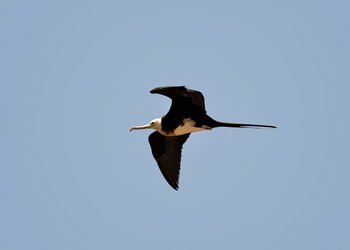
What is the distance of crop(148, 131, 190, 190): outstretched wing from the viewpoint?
26.4 feet

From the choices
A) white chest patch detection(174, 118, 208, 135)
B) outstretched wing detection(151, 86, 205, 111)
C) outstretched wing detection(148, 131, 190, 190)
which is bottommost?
outstretched wing detection(148, 131, 190, 190)

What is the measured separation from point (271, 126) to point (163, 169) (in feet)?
6.45

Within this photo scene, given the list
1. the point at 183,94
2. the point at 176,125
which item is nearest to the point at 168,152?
the point at 176,125

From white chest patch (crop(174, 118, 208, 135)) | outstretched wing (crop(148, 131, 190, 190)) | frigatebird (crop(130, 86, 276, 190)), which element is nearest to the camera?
frigatebird (crop(130, 86, 276, 190))

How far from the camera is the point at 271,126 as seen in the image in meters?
6.92

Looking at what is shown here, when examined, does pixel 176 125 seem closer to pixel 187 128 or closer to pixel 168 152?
pixel 187 128

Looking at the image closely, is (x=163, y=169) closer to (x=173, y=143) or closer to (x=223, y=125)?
(x=173, y=143)

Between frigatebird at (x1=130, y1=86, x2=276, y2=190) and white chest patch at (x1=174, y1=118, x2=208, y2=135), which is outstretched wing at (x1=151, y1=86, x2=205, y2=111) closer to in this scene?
frigatebird at (x1=130, y1=86, x2=276, y2=190)

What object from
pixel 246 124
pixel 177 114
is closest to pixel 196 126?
pixel 177 114

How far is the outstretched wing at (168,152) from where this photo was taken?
805 centimetres

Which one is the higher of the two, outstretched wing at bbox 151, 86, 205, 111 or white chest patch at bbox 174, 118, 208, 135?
outstretched wing at bbox 151, 86, 205, 111

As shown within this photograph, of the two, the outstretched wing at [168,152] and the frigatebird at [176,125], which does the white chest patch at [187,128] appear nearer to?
the frigatebird at [176,125]

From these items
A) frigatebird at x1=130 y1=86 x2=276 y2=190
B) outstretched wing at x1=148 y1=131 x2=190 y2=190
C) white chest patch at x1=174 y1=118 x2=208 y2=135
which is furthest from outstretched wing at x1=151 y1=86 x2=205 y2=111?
outstretched wing at x1=148 y1=131 x2=190 y2=190

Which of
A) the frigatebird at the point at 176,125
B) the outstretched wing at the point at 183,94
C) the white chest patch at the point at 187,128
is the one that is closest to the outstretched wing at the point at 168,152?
the frigatebird at the point at 176,125
